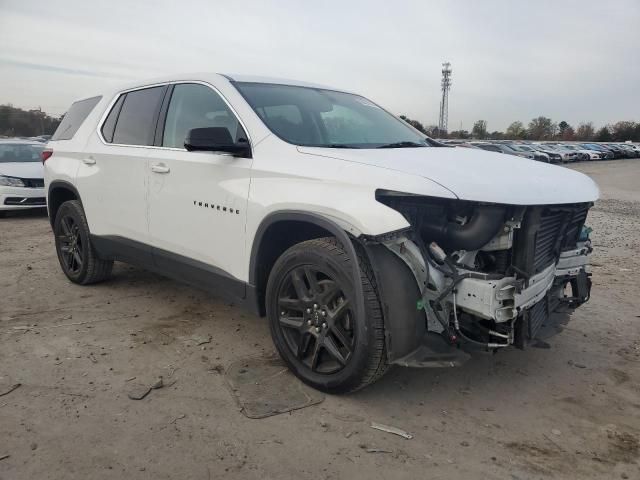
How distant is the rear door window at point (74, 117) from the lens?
515 centimetres

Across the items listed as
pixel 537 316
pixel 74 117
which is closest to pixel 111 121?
pixel 74 117

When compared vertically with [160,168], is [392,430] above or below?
below

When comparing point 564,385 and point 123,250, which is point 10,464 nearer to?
point 123,250

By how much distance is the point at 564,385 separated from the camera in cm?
343

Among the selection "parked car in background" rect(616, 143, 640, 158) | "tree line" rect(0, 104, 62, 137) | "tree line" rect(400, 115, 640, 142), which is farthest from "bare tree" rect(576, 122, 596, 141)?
"tree line" rect(0, 104, 62, 137)

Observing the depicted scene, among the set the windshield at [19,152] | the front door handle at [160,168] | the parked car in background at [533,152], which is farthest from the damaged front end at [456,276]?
the parked car in background at [533,152]

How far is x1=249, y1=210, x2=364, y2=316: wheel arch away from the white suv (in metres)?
0.01

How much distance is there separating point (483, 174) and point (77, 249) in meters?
4.10

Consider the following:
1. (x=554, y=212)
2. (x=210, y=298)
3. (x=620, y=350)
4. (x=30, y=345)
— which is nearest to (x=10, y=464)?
(x=30, y=345)

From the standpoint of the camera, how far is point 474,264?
9.75 ft

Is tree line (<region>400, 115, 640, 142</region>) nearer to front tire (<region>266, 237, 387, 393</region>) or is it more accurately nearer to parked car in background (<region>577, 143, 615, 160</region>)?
parked car in background (<region>577, 143, 615, 160</region>)

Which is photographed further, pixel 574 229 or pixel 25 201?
pixel 25 201

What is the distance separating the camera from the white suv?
9.16 feet

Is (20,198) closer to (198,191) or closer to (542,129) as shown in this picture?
(198,191)
